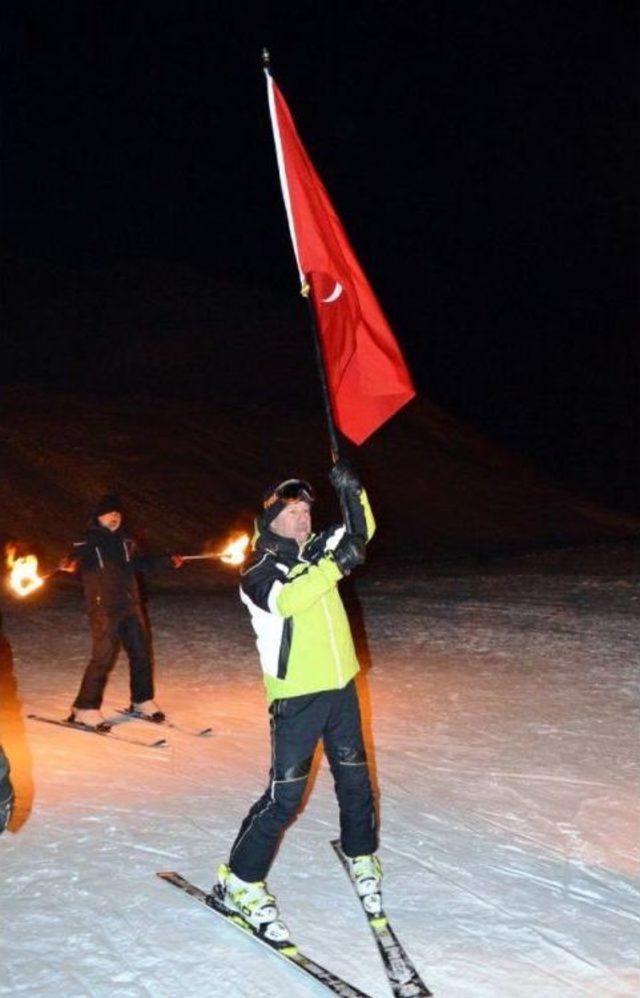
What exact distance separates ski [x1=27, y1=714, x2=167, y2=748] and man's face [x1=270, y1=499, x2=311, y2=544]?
12.8 feet

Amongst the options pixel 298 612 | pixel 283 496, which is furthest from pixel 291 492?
pixel 298 612

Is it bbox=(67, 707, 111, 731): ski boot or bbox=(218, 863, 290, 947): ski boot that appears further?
bbox=(67, 707, 111, 731): ski boot

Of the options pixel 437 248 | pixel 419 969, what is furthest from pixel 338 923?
pixel 437 248

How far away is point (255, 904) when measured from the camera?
4.85 metres

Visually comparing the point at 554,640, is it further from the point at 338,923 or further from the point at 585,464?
the point at 585,464

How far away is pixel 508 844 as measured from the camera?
6.00m

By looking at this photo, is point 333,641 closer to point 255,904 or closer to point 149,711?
point 255,904

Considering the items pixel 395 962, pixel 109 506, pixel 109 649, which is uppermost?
pixel 109 506

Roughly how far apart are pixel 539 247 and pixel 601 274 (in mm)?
3841

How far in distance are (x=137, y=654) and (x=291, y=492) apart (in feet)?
15.4

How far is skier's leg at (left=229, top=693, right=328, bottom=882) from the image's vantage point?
4.80 meters

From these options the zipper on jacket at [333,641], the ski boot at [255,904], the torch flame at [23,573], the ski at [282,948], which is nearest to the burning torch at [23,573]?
the torch flame at [23,573]

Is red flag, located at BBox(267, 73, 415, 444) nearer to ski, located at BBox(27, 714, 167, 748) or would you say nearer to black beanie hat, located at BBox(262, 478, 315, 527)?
black beanie hat, located at BBox(262, 478, 315, 527)

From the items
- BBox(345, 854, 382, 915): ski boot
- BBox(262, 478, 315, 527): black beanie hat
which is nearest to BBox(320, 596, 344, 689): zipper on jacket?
BBox(262, 478, 315, 527): black beanie hat
